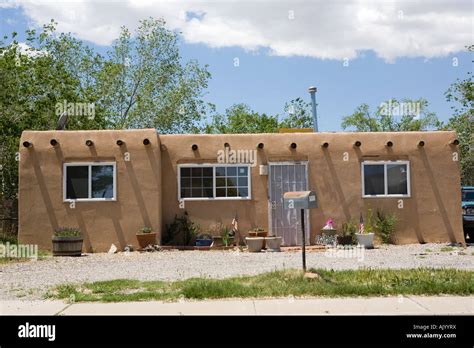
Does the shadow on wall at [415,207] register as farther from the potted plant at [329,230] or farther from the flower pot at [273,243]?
the flower pot at [273,243]

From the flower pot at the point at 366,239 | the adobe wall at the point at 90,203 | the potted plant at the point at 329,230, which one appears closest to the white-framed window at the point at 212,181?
the adobe wall at the point at 90,203

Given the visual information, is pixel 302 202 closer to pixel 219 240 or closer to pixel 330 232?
pixel 330 232

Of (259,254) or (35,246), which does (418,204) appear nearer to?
(259,254)

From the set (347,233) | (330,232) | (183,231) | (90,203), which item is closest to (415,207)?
(347,233)

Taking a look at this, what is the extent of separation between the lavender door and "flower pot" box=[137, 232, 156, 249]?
361cm

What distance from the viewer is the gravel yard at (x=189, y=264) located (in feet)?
37.6

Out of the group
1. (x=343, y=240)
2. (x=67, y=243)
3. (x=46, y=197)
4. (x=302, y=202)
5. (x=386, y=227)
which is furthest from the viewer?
(x=386, y=227)

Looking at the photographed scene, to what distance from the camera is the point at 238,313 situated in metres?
7.91

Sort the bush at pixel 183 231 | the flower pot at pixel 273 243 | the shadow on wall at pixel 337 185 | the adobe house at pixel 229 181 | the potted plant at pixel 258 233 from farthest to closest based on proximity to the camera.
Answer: the shadow on wall at pixel 337 185 → the bush at pixel 183 231 → the potted plant at pixel 258 233 → the adobe house at pixel 229 181 → the flower pot at pixel 273 243

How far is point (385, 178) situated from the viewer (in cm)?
1808

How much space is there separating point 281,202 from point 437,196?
4943mm

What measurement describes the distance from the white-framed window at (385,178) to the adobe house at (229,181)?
1.2 inches

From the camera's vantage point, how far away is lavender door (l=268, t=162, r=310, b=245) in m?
17.7
